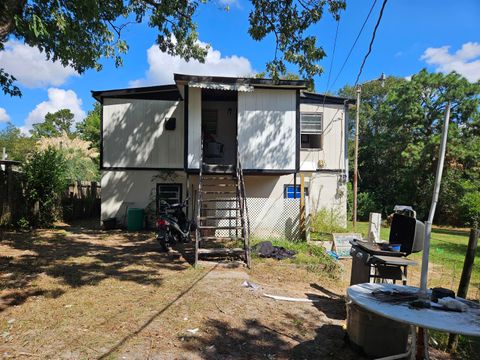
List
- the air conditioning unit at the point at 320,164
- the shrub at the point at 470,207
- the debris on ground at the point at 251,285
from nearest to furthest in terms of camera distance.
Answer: the debris on ground at the point at 251,285
the air conditioning unit at the point at 320,164
the shrub at the point at 470,207

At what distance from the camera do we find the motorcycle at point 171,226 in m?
8.08

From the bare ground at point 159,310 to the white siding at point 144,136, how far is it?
5557mm

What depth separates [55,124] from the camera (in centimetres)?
5578

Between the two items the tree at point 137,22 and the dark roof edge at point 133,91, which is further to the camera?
the dark roof edge at point 133,91

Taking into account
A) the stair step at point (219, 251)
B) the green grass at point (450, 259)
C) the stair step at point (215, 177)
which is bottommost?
the green grass at point (450, 259)

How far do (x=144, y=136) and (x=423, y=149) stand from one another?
16139 mm

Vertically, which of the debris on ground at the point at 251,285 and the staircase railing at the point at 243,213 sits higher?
the staircase railing at the point at 243,213

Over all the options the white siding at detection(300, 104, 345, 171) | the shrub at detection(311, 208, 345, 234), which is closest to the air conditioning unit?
the white siding at detection(300, 104, 345, 171)

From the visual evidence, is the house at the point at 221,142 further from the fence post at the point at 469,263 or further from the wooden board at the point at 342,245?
the fence post at the point at 469,263

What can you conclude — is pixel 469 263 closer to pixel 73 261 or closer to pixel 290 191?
pixel 73 261

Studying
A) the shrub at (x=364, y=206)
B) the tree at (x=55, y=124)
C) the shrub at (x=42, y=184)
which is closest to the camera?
the shrub at (x=42, y=184)

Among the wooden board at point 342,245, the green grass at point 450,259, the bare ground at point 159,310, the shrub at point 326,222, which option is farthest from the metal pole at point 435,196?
the shrub at point 326,222

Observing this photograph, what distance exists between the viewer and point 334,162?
1352cm

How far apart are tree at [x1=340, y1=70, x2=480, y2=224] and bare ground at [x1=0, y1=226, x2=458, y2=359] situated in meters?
15.9
